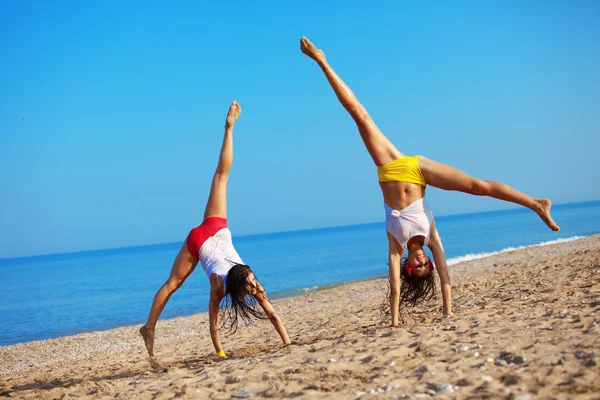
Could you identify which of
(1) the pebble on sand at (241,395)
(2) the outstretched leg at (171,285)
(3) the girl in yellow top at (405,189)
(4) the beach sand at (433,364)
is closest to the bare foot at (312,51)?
(3) the girl in yellow top at (405,189)

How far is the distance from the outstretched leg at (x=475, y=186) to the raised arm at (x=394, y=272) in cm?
89

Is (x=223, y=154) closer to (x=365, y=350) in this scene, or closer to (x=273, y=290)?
(x=365, y=350)

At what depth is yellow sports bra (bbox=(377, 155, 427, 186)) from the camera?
273 inches

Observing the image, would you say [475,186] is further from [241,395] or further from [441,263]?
[241,395]

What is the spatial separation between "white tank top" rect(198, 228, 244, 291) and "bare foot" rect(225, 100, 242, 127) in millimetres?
1582

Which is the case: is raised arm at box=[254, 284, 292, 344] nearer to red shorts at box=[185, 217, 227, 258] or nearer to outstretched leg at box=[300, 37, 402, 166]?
red shorts at box=[185, 217, 227, 258]

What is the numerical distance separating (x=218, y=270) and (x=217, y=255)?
0.68 feet

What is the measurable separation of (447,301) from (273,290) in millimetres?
18992

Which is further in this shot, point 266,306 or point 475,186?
point 266,306

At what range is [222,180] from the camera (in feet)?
25.0

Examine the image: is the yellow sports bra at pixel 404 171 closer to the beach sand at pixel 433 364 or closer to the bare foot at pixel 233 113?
the beach sand at pixel 433 364

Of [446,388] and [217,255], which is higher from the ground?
[217,255]

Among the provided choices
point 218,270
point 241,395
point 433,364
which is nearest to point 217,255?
point 218,270

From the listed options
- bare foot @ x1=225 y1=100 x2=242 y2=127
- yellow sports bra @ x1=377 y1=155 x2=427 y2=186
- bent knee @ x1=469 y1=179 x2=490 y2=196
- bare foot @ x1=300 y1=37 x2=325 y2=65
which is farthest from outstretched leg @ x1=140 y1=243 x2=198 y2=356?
bent knee @ x1=469 y1=179 x2=490 y2=196
